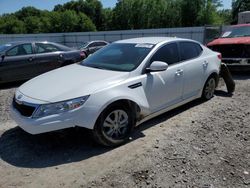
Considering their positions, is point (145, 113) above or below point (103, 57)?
below

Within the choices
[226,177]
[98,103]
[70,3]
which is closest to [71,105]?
[98,103]

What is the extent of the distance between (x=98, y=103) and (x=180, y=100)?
83.2 inches

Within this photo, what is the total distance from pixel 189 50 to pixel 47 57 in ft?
16.9

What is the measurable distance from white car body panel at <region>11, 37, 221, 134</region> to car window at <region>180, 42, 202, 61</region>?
0.11 meters

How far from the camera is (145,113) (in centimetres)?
462

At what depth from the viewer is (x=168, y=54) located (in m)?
5.27

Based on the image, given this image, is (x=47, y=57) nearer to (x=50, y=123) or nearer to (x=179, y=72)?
(x=179, y=72)

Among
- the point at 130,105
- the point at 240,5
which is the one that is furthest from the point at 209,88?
the point at 240,5

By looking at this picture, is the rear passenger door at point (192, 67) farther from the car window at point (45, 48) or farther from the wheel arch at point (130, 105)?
the car window at point (45, 48)

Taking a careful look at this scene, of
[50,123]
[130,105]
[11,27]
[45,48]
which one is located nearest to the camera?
[50,123]

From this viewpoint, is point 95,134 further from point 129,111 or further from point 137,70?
point 137,70

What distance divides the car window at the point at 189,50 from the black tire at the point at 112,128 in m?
1.90

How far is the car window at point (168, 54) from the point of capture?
498cm

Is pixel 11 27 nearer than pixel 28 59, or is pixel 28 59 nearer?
pixel 28 59
